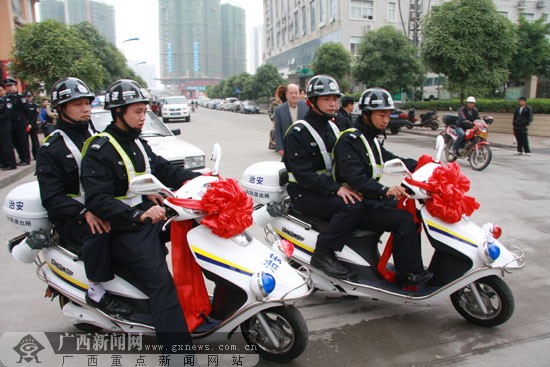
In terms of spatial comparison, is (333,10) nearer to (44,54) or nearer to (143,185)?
(44,54)

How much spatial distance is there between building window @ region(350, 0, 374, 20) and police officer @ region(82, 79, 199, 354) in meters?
49.2

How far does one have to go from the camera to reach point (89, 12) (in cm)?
6494

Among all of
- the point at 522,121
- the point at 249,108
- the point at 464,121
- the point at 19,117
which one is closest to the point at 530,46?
the point at 522,121

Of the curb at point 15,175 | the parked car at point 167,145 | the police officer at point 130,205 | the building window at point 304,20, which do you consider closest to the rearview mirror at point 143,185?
the police officer at point 130,205

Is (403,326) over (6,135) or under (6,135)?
under

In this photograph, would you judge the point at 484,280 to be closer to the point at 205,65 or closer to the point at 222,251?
the point at 222,251

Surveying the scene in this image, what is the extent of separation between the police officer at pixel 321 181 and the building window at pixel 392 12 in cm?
4914

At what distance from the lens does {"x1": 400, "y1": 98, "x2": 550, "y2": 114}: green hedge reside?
727 inches

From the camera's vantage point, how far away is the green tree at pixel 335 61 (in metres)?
34.4

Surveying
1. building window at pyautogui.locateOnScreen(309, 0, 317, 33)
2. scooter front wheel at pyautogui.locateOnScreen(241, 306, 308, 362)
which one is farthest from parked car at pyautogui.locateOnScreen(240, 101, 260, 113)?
scooter front wheel at pyautogui.locateOnScreen(241, 306, 308, 362)

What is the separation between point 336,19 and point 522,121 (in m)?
40.4

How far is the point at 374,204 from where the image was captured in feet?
11.7

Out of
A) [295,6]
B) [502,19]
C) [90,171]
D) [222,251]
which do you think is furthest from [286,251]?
[295,6]

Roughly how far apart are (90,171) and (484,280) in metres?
2.90
